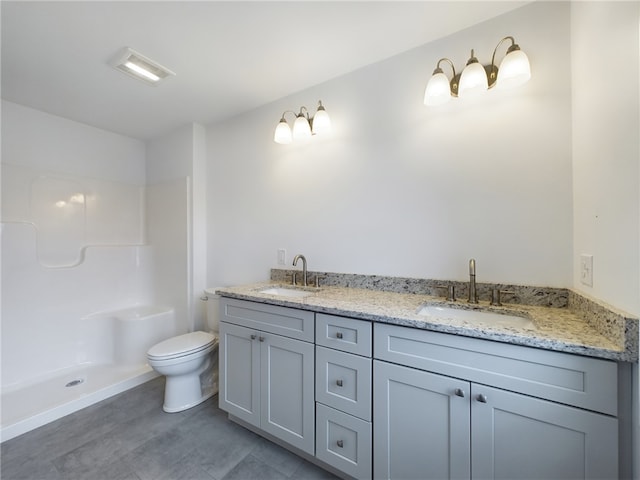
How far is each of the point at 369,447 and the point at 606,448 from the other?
31.5 inches

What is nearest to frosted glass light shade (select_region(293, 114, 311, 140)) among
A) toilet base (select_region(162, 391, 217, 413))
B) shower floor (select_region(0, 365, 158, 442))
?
toilet base (select_region(162, 391, 217, 413))

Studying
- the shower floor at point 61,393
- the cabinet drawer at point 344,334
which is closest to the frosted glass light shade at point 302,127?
the cabinet drawer at point 344,334

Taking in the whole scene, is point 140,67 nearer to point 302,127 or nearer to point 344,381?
point 302,127

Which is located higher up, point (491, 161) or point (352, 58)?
point (352, 58)

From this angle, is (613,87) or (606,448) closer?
(606,448)

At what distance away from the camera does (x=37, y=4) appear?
125 cm

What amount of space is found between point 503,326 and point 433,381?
13.4 inches

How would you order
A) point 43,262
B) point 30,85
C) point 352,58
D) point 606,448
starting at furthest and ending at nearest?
point 43,262
point 30,85
point 352,58
point 606,448

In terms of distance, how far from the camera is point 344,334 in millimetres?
1233

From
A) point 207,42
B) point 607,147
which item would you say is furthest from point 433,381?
point 207,42

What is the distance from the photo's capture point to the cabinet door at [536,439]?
2.59ft

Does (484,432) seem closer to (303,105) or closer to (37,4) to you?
(303,105)

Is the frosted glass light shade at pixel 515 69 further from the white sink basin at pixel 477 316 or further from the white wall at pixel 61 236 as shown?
the white wall at pixel 61 236

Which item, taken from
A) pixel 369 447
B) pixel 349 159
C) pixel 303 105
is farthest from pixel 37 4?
pixel 369 447
